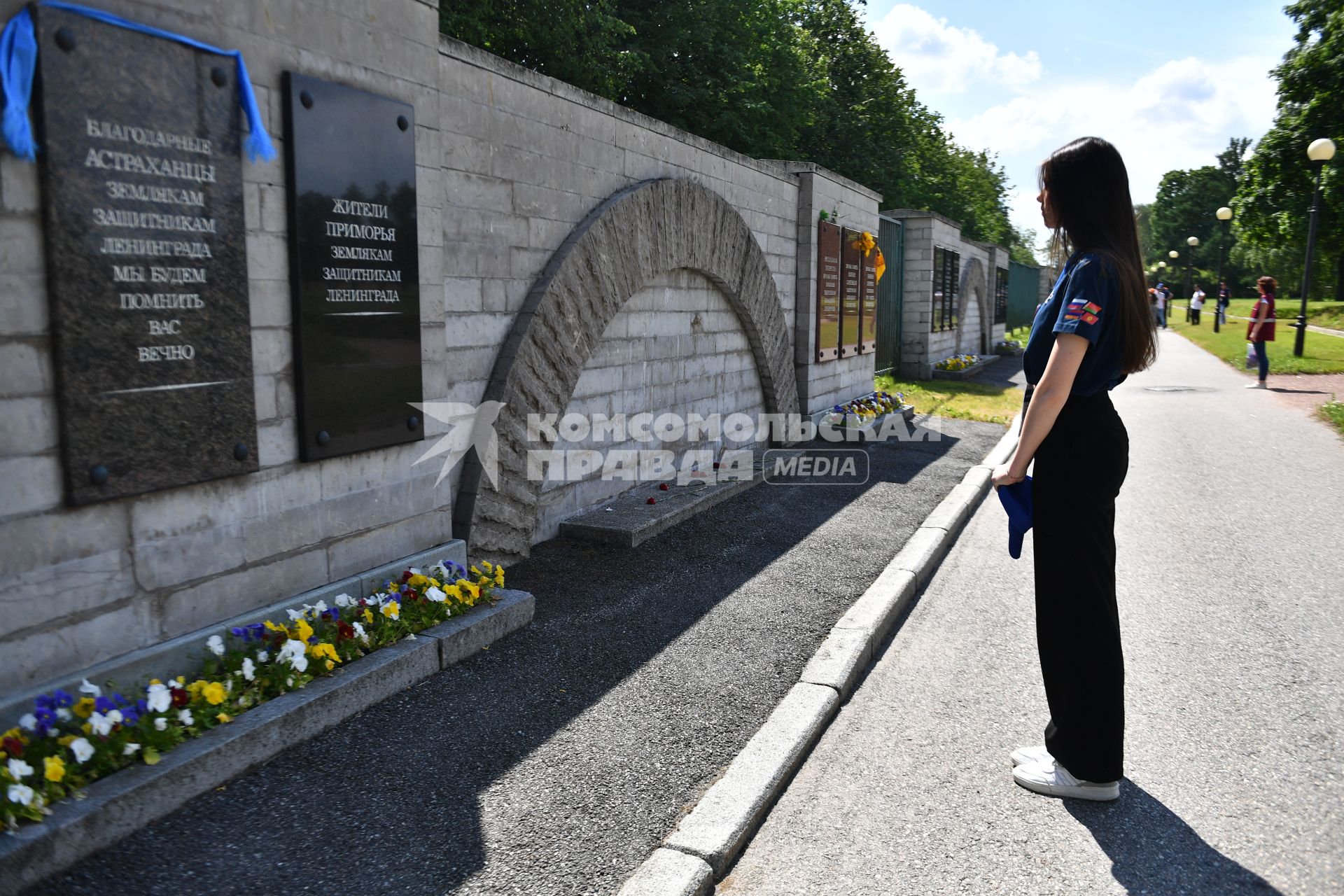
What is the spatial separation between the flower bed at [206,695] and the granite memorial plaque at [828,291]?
7.41 metres

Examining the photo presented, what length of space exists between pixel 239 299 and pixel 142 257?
43 cm

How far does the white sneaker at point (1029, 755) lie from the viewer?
11.3 feet

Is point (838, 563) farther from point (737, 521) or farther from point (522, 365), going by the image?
point (522, 365)

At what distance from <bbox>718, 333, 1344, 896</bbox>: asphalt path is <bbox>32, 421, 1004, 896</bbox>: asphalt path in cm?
40

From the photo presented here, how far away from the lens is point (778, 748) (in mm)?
3523

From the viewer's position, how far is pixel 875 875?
9.29 ft

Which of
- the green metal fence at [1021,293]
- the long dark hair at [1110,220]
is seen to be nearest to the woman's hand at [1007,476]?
the long dark hair at [1110,220]

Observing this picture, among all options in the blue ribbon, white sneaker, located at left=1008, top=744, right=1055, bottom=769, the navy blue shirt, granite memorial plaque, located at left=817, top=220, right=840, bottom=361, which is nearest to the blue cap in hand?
the navy blue shirt

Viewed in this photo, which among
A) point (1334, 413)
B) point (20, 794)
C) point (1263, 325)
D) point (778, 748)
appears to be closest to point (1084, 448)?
point (778, 748)

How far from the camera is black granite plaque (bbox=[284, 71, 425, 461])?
12.5ft

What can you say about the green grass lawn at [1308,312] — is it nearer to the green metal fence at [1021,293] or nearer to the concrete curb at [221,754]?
the green metal fence at [1021,293]

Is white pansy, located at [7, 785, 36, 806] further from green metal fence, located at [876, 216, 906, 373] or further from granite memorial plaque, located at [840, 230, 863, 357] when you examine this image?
green metal fence, located at [876, 216, 906, 373]

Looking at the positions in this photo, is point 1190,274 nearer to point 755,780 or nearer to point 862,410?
point 862,410

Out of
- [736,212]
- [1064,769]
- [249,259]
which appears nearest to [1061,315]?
[1064,769]
